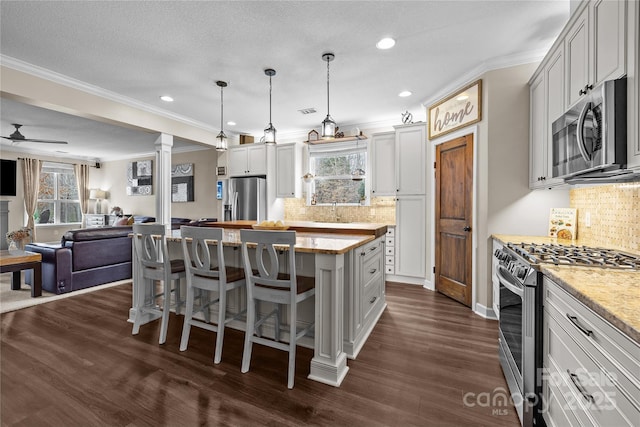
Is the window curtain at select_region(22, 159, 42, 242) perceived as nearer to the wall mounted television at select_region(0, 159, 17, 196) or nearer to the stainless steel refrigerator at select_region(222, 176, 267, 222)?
the wall mounted television at select_region(0, 159, 17, 196)

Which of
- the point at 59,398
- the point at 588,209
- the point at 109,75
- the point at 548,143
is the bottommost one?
the point at 59,398

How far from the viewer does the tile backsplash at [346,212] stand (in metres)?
5.10

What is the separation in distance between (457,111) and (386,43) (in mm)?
1409

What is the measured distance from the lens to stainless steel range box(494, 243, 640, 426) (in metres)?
1.52

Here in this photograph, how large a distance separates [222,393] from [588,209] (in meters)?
3.24

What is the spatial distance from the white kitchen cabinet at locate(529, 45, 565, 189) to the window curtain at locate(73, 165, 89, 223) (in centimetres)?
1097

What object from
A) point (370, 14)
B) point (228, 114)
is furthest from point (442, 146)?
point (228, 114)

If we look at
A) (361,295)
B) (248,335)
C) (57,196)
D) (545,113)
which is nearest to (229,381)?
(248,335)

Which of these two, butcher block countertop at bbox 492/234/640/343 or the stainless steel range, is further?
the stainless steel range

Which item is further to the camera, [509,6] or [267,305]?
[267,305]

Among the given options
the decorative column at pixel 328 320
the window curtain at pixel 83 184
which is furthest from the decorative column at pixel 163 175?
the window curtain at pixel 83 184

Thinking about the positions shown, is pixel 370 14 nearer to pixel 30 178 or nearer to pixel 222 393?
pixel 222 393

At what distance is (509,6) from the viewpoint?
2262 millimetres

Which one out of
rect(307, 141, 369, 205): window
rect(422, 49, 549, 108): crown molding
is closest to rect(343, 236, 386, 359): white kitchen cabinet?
rect(422, 49, 549, 108): crown molding
